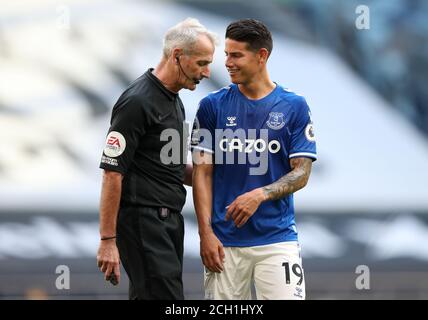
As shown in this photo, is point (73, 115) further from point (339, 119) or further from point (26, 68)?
point (339, 119)

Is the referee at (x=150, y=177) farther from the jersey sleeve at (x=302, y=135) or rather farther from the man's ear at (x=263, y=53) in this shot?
the jersey sleeve at (x=302, y=135)

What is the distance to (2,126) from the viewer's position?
388 inches

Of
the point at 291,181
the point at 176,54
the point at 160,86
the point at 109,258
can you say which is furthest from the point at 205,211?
the point at 176,54

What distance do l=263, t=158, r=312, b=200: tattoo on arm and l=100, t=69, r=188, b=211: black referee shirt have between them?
500 millimetres

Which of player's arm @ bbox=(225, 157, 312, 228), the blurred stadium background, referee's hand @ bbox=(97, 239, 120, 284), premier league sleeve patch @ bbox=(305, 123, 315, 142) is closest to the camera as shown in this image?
referee's hand @ bbox=(97, 239, 120, 284)

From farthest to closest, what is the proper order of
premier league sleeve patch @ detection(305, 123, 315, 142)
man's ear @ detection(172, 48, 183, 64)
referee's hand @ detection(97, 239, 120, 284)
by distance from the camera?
premier league sleeve patch @ detection(305, 123, 315, 142) → man's ear @ detection(172, 48, 183, 64) → referee's hand @ detection(97, 239, 120, 284)

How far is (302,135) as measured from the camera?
17.3 feet

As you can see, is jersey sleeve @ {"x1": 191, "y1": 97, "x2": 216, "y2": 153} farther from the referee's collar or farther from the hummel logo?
the referee's collar

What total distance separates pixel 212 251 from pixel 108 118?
4837 mm

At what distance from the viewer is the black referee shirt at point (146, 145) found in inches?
196

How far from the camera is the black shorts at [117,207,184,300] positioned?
5.01 metres

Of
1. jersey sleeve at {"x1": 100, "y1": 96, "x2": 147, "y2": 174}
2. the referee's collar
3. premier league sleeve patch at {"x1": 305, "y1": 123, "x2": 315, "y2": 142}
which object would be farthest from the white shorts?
the referee's collar

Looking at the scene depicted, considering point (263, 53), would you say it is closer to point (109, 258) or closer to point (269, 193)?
point (269, 193)
